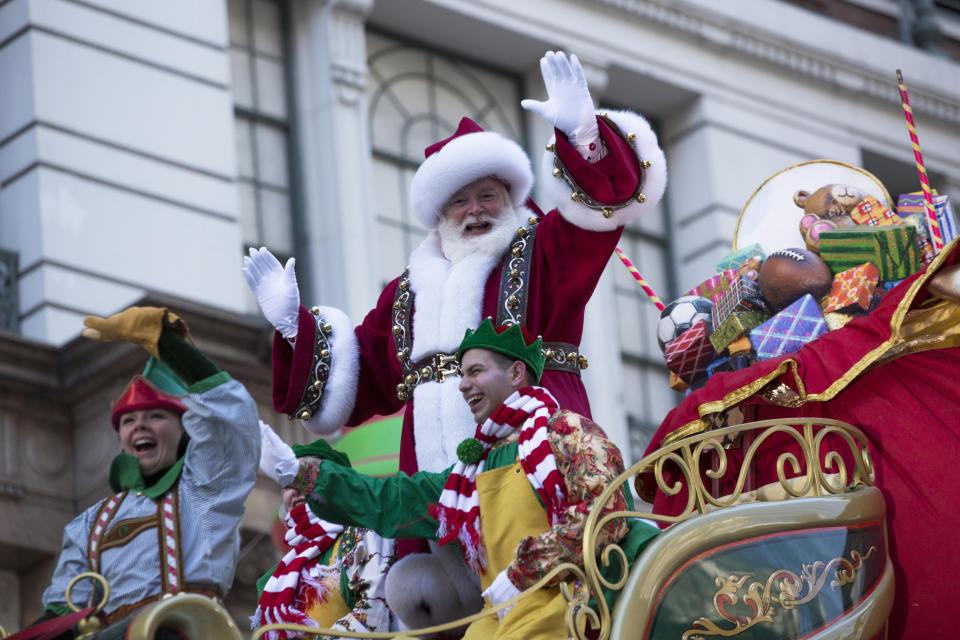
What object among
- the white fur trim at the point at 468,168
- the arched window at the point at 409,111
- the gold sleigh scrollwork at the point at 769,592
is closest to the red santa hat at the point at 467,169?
the white fur trim at the point at 468,168

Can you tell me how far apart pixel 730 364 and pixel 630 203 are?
1.17 m

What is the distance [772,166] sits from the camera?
15688 mm

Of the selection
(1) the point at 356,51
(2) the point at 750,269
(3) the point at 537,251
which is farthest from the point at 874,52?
(3) the point at 537,251

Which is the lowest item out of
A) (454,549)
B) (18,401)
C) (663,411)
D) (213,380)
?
(454,549)

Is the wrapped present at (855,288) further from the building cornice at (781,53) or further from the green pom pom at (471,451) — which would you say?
the building cornice at (781,53)

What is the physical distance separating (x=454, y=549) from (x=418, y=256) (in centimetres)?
120

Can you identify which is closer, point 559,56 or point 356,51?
point 559,56

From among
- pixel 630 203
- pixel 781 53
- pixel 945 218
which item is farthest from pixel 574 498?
pixel 781 53

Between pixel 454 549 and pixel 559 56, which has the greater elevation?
pixel 559 56

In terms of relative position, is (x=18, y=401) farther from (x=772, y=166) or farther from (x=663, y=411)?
(x=772, y=166)

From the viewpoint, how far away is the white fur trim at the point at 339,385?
7.24 metres

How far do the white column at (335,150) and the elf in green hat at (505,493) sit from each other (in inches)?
255

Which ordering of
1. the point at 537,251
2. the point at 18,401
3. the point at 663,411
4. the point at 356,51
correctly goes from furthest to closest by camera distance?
the point at 663,411 < the point at 356,51 < the point at 18,401 < the point at 537,251

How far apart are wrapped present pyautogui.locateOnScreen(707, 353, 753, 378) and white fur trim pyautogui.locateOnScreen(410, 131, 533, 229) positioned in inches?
39.7
